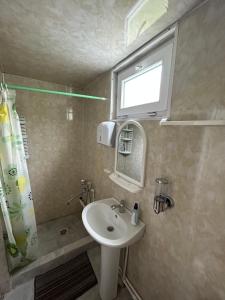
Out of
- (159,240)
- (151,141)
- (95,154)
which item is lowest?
(159,240)

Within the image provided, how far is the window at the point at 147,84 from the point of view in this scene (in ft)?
3.13

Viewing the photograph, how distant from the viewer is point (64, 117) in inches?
83.3

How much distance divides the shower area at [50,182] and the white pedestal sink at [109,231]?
58 centimetres

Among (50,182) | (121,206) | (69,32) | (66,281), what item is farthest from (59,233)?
(69,32)

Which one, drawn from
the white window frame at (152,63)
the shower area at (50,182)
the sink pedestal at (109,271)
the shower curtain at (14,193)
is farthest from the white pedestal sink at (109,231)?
the white window frame at (152,63)

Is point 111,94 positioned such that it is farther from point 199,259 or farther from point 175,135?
point 199,259

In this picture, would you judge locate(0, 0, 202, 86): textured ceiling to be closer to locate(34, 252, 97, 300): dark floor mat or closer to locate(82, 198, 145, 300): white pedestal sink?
locate(82, 198, 145, 300): white pedestal sink

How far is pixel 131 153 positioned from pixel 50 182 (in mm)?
1550

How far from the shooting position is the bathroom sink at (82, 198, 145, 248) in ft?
3.46

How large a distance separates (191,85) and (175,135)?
0.29 meters

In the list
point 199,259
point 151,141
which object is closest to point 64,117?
point 151,141

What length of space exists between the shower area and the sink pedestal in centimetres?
58


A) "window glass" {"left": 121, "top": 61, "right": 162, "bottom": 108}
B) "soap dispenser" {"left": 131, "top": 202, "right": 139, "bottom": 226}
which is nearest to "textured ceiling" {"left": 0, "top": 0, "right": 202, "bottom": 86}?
"window glass" {"left": 121, "top": 61, "right": 162, "bottom": 108}

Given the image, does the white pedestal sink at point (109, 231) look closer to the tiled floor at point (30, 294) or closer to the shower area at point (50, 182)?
the tiled floor at point (30, 294)
